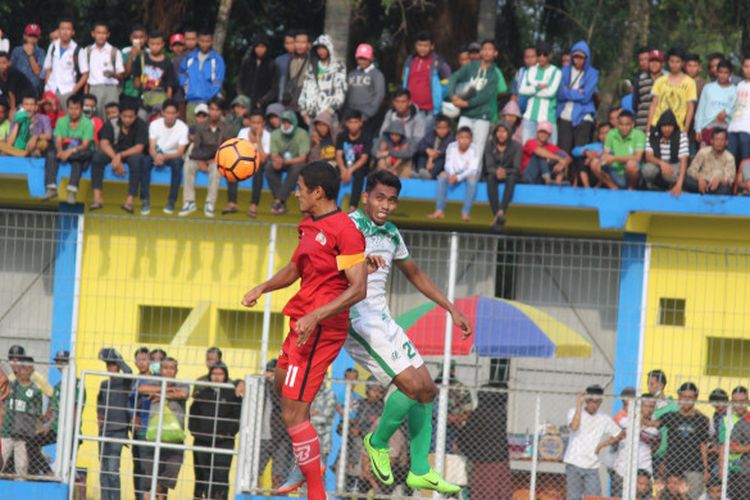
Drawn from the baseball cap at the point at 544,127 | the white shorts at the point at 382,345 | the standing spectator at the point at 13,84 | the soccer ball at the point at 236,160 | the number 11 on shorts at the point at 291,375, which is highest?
the standing spectator at the point at 13,84

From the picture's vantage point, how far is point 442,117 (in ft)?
59.3

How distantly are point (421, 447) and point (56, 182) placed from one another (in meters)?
9.48

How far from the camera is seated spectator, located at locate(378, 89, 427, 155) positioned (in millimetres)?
17984

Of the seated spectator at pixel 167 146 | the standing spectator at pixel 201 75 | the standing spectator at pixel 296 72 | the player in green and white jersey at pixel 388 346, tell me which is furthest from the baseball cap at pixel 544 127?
the player in green and white jersey at pixel 388 346

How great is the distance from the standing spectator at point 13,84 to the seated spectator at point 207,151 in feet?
8.70

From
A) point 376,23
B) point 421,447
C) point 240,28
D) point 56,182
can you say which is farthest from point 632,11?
point 421,447

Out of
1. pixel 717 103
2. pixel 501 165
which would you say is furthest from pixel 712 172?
pixel 501 165

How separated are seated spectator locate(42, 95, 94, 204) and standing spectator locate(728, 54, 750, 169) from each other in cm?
798

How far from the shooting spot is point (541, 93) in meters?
18.2

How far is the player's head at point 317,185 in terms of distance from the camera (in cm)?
917

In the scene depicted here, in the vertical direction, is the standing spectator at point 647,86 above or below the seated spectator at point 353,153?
above

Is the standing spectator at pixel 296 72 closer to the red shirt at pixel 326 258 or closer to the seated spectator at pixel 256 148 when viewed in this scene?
the seated spectator at pixel 256 148

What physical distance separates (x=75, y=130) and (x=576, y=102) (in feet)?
21.0

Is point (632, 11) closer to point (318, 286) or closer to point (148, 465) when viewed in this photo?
point (148, 465)
